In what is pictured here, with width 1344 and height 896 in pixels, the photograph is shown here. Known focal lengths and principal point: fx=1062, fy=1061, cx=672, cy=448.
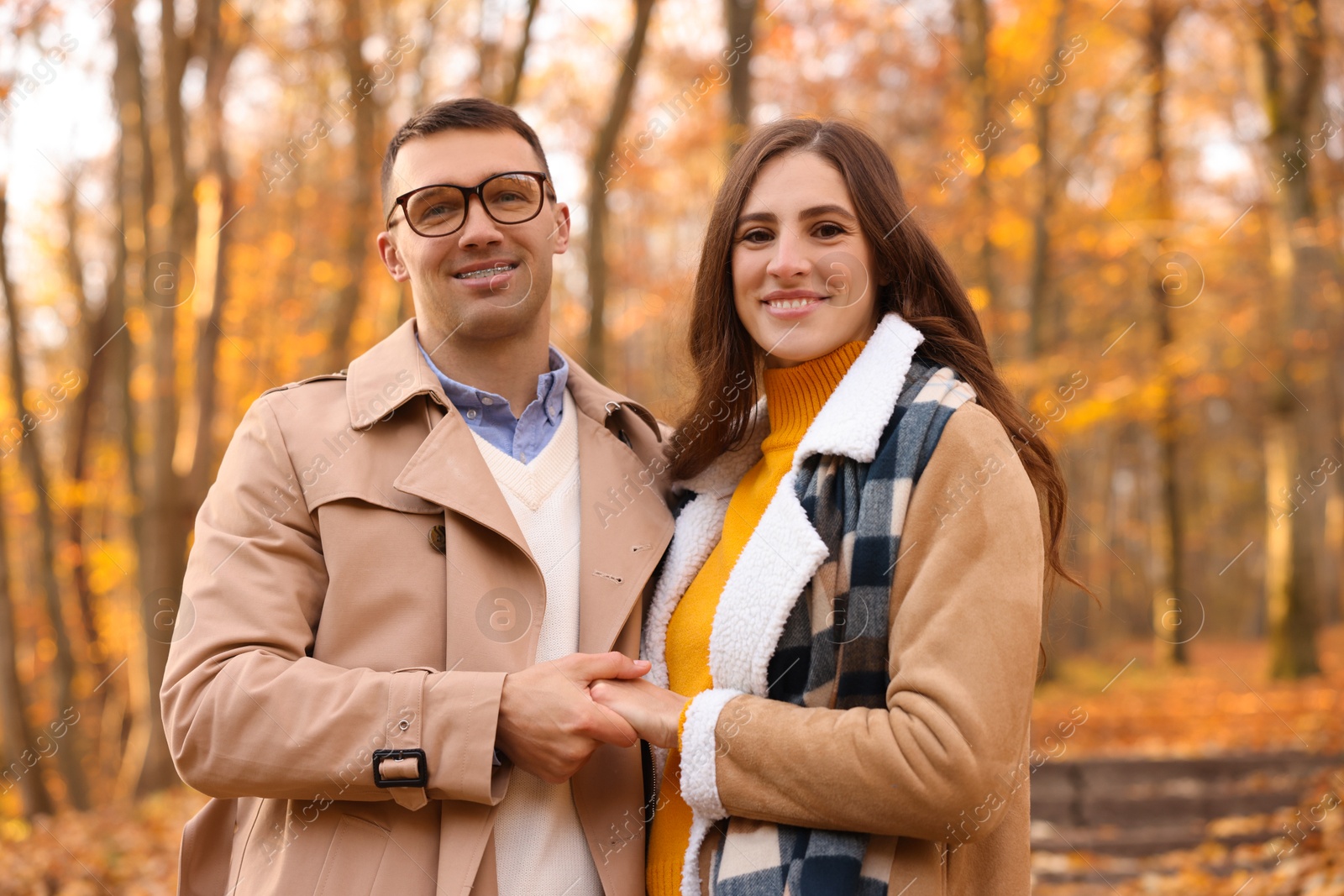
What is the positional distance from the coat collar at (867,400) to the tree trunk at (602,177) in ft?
19.2

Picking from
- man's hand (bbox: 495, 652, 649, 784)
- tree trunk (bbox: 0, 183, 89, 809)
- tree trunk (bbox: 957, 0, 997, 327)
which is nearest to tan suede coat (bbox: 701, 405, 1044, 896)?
man's hand (bbox: 495, 652, 649, 784)

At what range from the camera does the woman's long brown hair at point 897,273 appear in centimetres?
247

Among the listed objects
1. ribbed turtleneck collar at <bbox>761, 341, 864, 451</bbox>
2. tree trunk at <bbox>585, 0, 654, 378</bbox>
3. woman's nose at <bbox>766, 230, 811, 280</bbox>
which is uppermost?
tree trunk at <bbox>585, 0, 654, 378</bbox>

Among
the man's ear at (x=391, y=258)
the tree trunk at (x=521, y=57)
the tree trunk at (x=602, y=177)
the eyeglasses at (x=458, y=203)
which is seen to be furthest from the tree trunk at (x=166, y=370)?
the eyeglasses at (x=458, y=203)

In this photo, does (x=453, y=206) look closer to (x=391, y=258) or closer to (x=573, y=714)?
(x=391, y=258)

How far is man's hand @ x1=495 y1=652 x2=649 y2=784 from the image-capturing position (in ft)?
7.41

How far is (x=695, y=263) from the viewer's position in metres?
3.01

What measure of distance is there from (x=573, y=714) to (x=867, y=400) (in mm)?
933

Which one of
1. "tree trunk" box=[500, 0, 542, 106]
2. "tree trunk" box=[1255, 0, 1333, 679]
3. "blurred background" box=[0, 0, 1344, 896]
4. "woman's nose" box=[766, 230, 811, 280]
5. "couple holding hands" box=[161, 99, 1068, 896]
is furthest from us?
"tree trunk" box=[1255, 0, 1333, 679]

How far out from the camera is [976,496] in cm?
212

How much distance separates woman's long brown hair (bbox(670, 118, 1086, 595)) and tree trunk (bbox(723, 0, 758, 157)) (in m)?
5.65

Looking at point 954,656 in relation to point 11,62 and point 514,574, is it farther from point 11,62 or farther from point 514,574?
point 11,62

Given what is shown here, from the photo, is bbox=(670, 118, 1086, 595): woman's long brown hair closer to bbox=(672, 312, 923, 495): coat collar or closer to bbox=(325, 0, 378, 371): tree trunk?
bbox=(672, 312, 923, 495): coat collar

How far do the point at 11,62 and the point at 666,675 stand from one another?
9.40m
